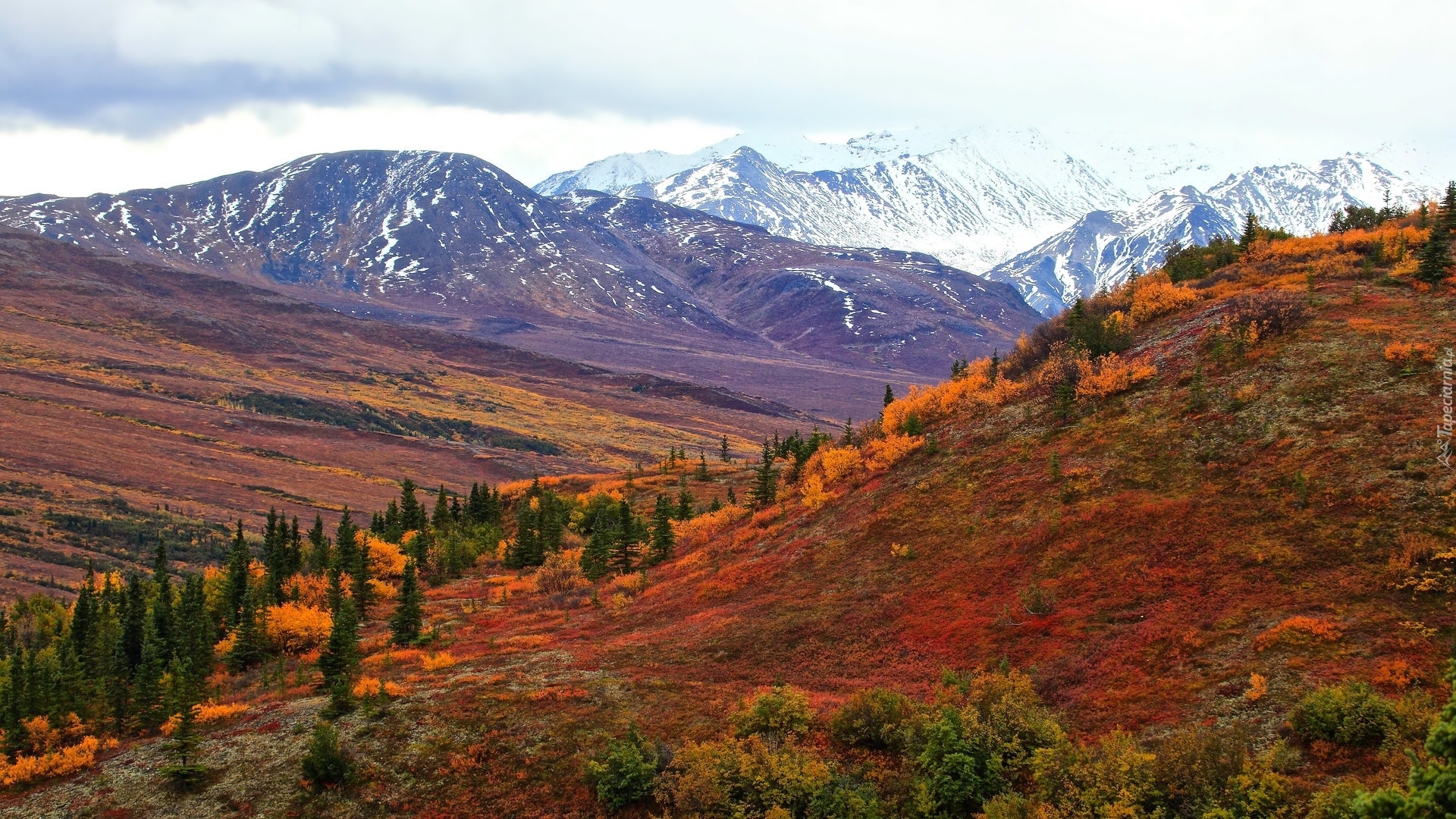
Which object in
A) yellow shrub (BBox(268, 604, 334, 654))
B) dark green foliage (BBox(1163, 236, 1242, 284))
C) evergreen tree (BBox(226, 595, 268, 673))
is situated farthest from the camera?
dark green foliage (BBox(1163, 236, 1242, 284))

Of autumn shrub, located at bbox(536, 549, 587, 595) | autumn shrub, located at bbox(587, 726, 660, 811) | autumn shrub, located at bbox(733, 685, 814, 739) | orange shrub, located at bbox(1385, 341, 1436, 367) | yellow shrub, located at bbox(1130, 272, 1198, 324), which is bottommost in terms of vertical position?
autumn shrub, located at bbox(536, 549, 587, 595)

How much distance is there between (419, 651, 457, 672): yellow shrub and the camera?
42344mm

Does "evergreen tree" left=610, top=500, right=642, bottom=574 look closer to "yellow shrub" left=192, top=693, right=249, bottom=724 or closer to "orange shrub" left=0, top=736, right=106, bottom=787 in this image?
"yellow shrub" left=192, top=693, right=249, bottom=724

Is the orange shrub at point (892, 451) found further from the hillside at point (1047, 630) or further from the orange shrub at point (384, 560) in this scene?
the orange shrub at point (384, 560)

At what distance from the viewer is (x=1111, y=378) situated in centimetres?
4619

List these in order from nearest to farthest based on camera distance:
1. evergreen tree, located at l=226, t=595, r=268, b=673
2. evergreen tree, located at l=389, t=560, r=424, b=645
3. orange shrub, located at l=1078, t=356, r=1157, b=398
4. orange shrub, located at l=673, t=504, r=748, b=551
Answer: orange shrub, located at l=1078, t=356, r=1157, b=398 < evergreen tree, located at l=389, t=560, r=424, b=645 < evergreen tree, located at l=226, t=595, r=268, b=673 < orange shrub, located at l=673, t=504, r=748, b=551

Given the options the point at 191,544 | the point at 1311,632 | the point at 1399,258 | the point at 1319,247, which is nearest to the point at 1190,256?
the point at 1319,247

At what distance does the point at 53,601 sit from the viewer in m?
87.8

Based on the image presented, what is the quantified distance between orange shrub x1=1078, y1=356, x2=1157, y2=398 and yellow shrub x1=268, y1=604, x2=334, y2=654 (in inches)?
1836

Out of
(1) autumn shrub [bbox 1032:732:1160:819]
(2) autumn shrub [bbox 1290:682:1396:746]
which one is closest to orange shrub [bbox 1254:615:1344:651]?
(2) autumn shrub [bbox 1290:682:1396:746]

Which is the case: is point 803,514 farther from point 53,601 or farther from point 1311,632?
point 53,601

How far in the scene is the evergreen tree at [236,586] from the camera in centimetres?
6181

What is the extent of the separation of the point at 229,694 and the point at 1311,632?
162ft

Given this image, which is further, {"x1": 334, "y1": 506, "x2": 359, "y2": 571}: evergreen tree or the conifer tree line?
{"x1": 334, "y1": 506, "x2": 359, "y2": 571}: evergreen tree
